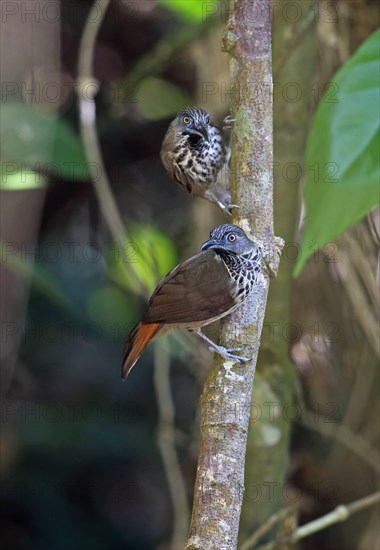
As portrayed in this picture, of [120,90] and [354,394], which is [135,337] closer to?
[354,394]

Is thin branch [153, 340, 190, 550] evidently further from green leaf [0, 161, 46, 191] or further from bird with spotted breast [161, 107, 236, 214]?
bird with spotted breast [161, 107, 236, 214]

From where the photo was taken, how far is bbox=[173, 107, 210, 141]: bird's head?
2631mm

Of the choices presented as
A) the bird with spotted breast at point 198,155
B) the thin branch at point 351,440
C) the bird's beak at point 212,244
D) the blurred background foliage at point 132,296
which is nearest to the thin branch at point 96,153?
the blurred background foliage at point 132,296

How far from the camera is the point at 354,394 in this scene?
3.58m

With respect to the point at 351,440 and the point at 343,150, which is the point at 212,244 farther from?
the point at 351,440

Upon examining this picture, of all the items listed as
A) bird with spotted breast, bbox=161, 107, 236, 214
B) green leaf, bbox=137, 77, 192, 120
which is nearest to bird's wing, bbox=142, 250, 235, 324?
bird with spotted breast, bbox=161, 107, 236, 214

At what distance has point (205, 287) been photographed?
6.49ft

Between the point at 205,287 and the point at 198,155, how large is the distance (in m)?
0.74

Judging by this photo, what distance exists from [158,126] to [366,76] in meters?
2.35

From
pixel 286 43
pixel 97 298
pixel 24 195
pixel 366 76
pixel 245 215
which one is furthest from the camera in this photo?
pixel 97 298

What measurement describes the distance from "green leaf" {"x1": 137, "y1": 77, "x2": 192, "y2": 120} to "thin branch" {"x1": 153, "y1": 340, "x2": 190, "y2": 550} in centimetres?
117

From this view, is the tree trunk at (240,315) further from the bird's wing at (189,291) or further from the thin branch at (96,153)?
the thin branch at (96,153)

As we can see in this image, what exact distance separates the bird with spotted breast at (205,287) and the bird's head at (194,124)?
2.24 ft

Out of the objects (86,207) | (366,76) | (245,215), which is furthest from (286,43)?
Answer: (86,207)
